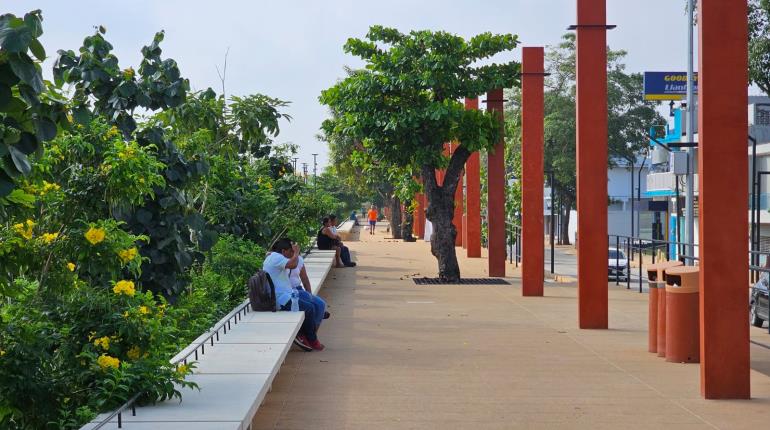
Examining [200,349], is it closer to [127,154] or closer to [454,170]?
[127,154]

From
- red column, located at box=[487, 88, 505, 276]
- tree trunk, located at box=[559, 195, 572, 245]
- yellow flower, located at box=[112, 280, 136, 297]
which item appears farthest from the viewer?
tree trunk, located at box=[559, 195, 572, 245]

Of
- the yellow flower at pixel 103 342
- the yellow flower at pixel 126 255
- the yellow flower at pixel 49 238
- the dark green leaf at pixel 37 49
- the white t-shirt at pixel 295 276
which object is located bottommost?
the yellow flower at pixel 103 342

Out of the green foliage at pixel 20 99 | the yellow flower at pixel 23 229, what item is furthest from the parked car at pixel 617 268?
the green foliage at pixel 20 99

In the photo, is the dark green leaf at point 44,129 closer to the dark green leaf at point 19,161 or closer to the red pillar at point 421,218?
the dark green leaf at point 19,161

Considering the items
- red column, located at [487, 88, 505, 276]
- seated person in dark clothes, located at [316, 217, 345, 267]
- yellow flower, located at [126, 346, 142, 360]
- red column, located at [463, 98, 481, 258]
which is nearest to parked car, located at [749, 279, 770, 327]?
red column, located at [487, 88, 505, 276]

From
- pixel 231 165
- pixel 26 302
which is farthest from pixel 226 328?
pixel 231 165

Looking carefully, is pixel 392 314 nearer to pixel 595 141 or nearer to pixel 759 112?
pixel 595 141

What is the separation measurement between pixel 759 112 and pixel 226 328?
45.1 m

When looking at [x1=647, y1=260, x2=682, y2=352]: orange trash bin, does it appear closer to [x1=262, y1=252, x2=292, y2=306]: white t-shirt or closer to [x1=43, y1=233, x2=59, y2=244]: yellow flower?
[x1=262, y1=252, x2=292, y2=306]: white t-shirt

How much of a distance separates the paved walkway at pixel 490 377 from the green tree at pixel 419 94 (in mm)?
5429

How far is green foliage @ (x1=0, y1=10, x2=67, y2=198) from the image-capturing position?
3.88m

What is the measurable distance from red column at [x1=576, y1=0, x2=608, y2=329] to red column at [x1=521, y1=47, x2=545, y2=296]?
4793 millimetres

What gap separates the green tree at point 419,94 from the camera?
21734 millimetres

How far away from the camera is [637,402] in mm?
9047
